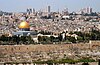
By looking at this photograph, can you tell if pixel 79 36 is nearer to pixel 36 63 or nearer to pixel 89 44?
pixel 89 44

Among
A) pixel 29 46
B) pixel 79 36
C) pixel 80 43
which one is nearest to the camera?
pixel 29 46

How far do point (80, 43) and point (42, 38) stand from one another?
5.83 meters

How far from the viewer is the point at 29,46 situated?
43062mm

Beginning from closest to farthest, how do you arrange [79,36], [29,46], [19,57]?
[19,57] → [29,46] → [79,36]

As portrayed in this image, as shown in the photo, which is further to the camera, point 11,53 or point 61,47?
point 61,47

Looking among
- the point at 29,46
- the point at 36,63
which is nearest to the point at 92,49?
the point at 29,46

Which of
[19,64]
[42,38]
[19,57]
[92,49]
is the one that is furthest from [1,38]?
[19,64]

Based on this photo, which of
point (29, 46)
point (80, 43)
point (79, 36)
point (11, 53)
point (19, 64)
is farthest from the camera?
point (79, 36)

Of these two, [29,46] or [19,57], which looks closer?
[19,57]

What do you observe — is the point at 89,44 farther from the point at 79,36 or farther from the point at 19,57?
the point at 19,57

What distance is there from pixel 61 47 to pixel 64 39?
7575 mm

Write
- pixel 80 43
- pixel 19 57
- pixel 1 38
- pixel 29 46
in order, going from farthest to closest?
pixel 1 38 → pixel 80 43 → pixel 29 46 → pixel 19 57

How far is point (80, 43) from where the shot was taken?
151ft

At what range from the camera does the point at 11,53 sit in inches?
1561
